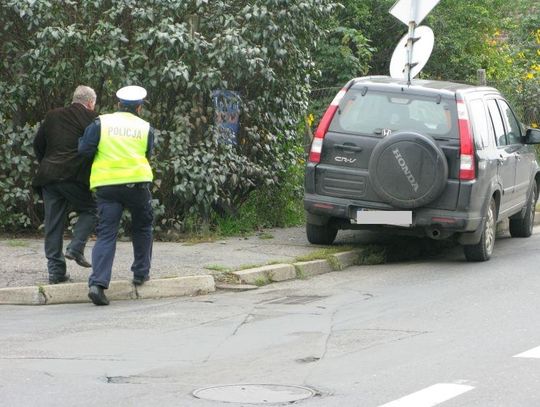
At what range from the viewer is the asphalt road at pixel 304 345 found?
6766 millimetres

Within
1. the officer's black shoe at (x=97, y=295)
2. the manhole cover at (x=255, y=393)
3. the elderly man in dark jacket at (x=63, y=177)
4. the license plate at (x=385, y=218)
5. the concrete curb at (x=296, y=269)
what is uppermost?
the elderly man in dark jacket at (x=63, y=177)

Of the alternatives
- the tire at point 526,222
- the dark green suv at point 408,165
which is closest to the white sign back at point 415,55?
the dark green suv at point 408,165

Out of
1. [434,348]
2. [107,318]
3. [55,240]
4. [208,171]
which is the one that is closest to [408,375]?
[434,348]

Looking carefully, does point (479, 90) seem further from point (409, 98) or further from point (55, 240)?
point (55, 240)

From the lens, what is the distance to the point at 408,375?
23.5 ft

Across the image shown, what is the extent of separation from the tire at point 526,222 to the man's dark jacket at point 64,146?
632 centimetres

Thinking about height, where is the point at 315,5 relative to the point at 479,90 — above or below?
above

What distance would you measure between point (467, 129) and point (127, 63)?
366 cm

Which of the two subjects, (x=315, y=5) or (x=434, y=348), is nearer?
(x=434, y=348)

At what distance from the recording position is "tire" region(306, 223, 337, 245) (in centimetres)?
1298

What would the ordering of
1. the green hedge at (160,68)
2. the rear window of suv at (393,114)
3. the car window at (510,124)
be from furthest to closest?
the car window at (510,124)
the green hedge at (160,68)
the rear window of suv at (393,114)

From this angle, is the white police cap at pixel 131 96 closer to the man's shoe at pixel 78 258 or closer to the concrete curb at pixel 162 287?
the man's shoe at pixel 78 258

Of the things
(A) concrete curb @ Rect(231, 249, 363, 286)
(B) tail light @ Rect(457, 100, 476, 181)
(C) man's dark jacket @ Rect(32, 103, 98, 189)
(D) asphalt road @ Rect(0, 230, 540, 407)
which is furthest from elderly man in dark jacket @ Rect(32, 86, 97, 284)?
(B) tail light @ Rect(457, 100, 476, 181)

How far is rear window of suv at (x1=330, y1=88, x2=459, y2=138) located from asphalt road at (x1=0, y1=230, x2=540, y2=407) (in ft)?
5.12
